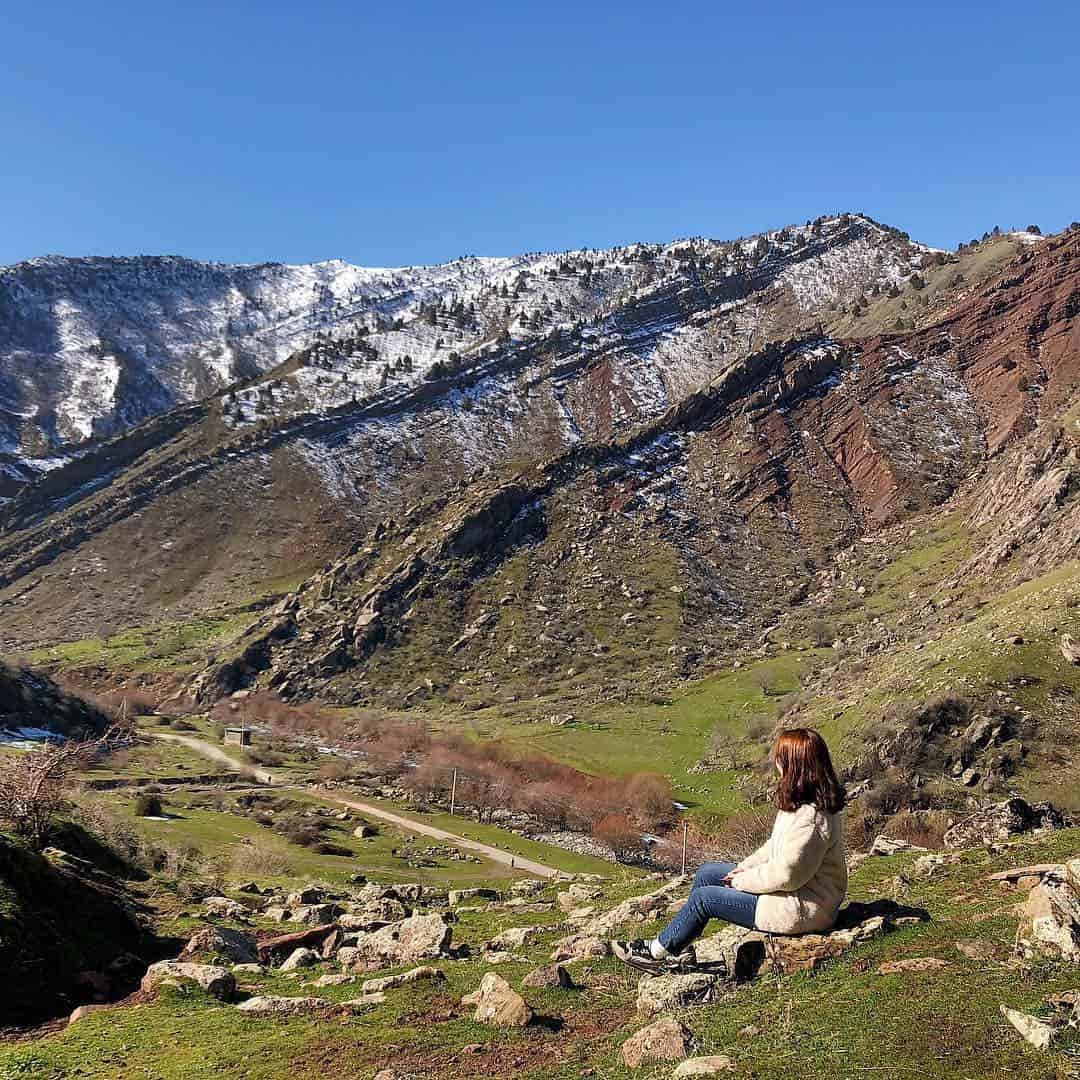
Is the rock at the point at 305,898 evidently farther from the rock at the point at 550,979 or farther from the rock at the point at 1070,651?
the rock at the point at 1070,651

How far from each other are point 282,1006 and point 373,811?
6813cm

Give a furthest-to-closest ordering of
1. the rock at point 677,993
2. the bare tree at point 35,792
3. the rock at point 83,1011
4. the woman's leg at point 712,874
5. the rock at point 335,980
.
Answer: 1. the bare tree at point 35,792
2. the rock at point 335,980
3. the rock at point 83,1011
4. the woman's leg at point 712,874
5. the rock at point 677,993

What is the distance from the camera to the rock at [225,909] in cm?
2628

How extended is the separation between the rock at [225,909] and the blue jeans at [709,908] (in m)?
18.6

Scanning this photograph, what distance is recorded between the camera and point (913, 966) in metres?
11.5

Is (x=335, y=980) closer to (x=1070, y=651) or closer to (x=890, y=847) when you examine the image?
Answer: (x=890, y=847)

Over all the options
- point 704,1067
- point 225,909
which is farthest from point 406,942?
point 704,1067

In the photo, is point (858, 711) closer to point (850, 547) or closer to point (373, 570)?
point (850, 547)

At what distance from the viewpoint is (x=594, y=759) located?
327ft

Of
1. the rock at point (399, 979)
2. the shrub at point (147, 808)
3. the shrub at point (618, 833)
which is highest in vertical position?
the rock at point (399, 979)

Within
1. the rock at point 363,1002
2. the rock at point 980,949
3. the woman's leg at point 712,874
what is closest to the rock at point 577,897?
the rock at point 363,1002

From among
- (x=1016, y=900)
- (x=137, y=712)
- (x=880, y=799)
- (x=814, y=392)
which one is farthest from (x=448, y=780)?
(x=814, y=392)

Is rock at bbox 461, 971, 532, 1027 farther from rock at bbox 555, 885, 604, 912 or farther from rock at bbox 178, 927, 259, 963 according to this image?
rock at bbox 555, 885, 604, 912

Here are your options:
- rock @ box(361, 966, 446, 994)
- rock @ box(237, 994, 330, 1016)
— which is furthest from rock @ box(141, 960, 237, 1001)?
rock @ box(361, 966, 446, 994)
